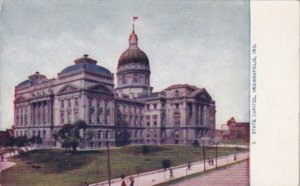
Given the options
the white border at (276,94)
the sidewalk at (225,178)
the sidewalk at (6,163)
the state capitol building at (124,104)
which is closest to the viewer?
the white border at (276,94)

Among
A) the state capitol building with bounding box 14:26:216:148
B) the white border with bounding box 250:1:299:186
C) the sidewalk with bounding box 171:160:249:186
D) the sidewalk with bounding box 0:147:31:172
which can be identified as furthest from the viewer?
the sidewalk with bounding box 0:147:31:172

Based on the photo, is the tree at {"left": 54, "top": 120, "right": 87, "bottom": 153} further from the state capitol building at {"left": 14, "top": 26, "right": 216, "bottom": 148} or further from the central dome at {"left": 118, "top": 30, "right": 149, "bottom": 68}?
the central dome at {"left": 118, "top": 30, "right": 149, "bottom": 68}

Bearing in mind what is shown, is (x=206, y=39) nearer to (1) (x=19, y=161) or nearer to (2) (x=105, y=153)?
(2) (x=105, y=153)

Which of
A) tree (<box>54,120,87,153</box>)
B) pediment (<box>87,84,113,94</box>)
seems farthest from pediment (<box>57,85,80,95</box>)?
tree (<box>54,120,87,153</box>)

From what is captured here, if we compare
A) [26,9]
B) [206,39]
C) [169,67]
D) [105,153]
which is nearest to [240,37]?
[206,39]

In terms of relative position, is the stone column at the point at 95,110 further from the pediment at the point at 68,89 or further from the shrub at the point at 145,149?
the shrub at the point at 145,149

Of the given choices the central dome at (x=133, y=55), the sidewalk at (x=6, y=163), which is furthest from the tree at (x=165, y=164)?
the sidewalk at (x=6, y=163)

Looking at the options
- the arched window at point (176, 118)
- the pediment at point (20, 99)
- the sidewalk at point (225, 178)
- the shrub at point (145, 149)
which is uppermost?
the pediment at point (20, 99)
